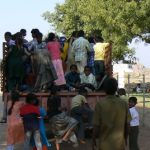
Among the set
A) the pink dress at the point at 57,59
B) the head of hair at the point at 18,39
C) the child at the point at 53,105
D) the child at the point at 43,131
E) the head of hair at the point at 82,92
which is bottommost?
the child at the point at 43,131

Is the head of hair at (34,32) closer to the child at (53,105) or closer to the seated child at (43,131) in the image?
the child at (53,105)

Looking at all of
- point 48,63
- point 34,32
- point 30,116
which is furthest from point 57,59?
point 30,116

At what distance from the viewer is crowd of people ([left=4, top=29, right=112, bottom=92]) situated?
418 inches

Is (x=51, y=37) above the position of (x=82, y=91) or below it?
above

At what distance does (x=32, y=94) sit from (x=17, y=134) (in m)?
0.86

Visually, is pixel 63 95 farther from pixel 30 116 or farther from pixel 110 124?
pixel 110 124

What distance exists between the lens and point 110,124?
20.0 feet

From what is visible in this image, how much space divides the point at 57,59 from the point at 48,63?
1.00ft

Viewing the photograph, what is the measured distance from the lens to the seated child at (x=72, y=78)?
435 inches

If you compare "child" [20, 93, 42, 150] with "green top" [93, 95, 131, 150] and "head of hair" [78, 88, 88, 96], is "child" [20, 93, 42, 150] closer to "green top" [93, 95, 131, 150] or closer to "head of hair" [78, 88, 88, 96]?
"head of hair" [78, 88, 88, 96]

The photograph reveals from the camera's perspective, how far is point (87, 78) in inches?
440

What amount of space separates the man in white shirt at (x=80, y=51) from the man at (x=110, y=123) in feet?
16.5

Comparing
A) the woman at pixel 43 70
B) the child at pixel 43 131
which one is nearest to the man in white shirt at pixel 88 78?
the woman at pixel 43 70

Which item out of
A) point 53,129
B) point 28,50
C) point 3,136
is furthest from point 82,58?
point 3,136
